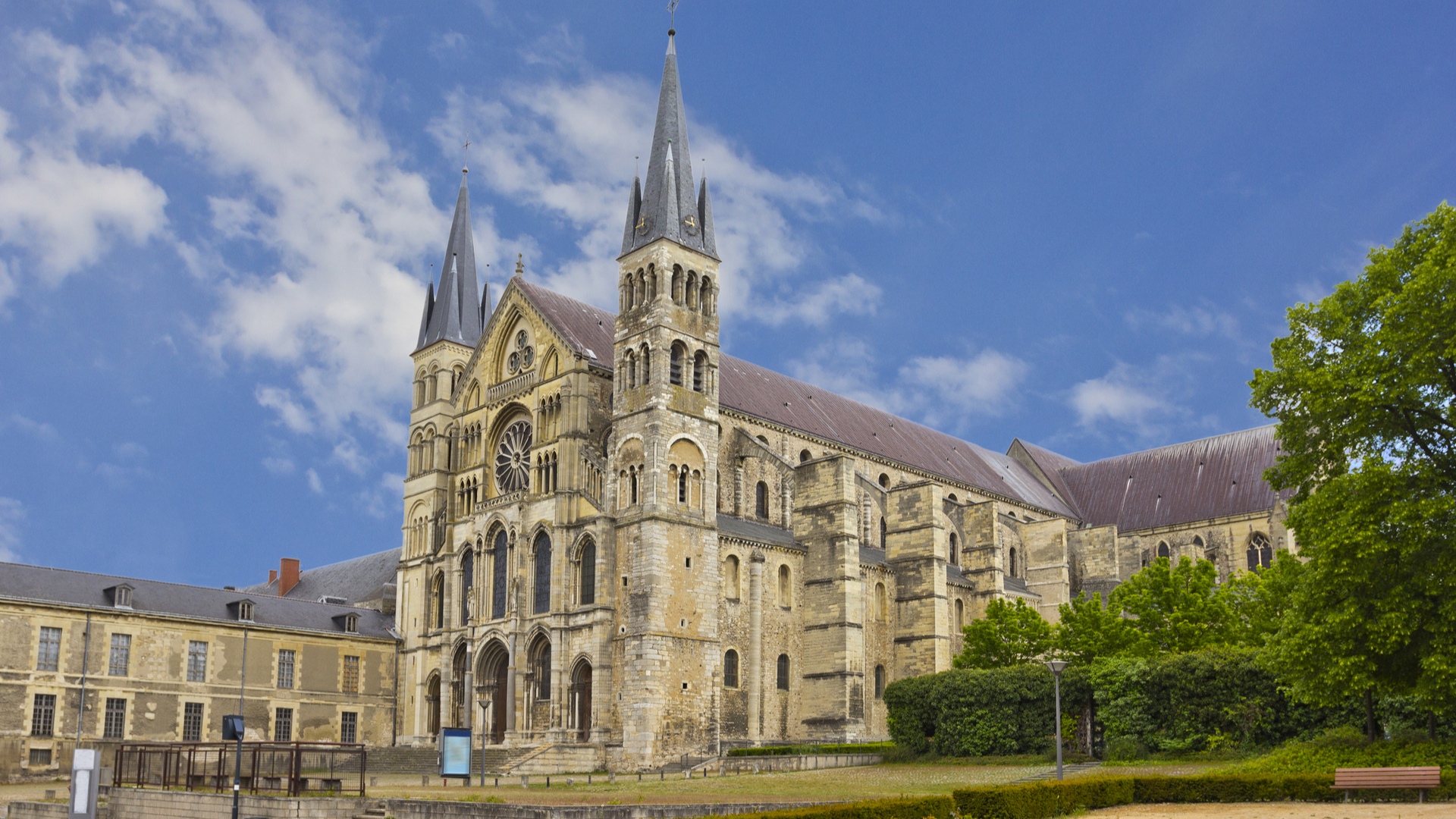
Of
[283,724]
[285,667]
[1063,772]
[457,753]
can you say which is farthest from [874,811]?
[285,667]

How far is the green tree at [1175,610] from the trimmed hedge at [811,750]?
9.85 metres

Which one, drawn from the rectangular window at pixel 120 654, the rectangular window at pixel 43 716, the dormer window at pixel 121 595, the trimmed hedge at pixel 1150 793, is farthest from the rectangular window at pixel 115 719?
the trimmed hedge at pixel 1150 793

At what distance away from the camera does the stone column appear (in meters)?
45.9

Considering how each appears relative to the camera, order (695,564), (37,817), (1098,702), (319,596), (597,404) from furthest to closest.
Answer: (319,596), (597,404), (695,564), (1098,702), (37,817)

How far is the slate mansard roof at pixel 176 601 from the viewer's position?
44375mm

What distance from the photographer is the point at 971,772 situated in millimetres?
35531

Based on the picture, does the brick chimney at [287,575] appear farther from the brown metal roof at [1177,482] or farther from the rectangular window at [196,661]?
the brown metal roof at [1177,482]

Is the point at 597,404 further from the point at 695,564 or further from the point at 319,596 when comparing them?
the point at 319,596

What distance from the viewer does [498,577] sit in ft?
162

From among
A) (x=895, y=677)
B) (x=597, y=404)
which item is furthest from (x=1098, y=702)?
(x=597, y=404)

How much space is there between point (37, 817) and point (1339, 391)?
31.5 m

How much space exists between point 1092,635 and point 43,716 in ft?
124

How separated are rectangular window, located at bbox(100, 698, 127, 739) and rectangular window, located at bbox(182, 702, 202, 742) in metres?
2.23

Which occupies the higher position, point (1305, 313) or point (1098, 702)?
point (1305, 313)
